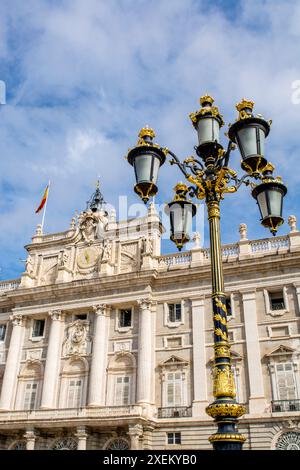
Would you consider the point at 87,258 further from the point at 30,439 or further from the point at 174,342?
the point at 30,439

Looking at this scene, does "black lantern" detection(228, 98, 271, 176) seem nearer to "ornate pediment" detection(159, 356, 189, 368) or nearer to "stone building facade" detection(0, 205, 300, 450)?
"stone building facade" detection(0, 205, 300, 450)

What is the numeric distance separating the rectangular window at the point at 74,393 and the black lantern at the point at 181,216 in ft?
71.8

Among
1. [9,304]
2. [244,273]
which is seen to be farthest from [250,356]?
[9,304]

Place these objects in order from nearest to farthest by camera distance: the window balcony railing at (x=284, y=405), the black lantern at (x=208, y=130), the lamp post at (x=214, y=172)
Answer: the lamp post at (x=214, y=172), the black lantern at (x=208, y=130), the window balcony railing at (x=284, y=405)

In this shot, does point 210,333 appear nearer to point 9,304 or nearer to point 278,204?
point 9,304

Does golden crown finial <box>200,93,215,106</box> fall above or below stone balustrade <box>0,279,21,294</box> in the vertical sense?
below

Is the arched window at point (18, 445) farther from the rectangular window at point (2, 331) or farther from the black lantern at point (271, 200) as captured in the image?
the black lantern at point (271, 200)

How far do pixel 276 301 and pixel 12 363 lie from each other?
59.2ft

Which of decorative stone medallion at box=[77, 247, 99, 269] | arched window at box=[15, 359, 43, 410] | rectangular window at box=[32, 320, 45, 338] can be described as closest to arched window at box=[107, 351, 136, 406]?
arched window at box=[15, 359, 43, 410]

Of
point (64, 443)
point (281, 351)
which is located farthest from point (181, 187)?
point (64, 443)

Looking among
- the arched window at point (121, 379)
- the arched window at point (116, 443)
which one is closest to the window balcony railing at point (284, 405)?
the arched window at point (121, 379)

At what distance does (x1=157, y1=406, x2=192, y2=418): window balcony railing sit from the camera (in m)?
27.2

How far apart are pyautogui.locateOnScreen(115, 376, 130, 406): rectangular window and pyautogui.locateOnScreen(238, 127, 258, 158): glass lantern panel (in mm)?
22616

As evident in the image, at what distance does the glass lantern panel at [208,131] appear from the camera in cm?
1040
